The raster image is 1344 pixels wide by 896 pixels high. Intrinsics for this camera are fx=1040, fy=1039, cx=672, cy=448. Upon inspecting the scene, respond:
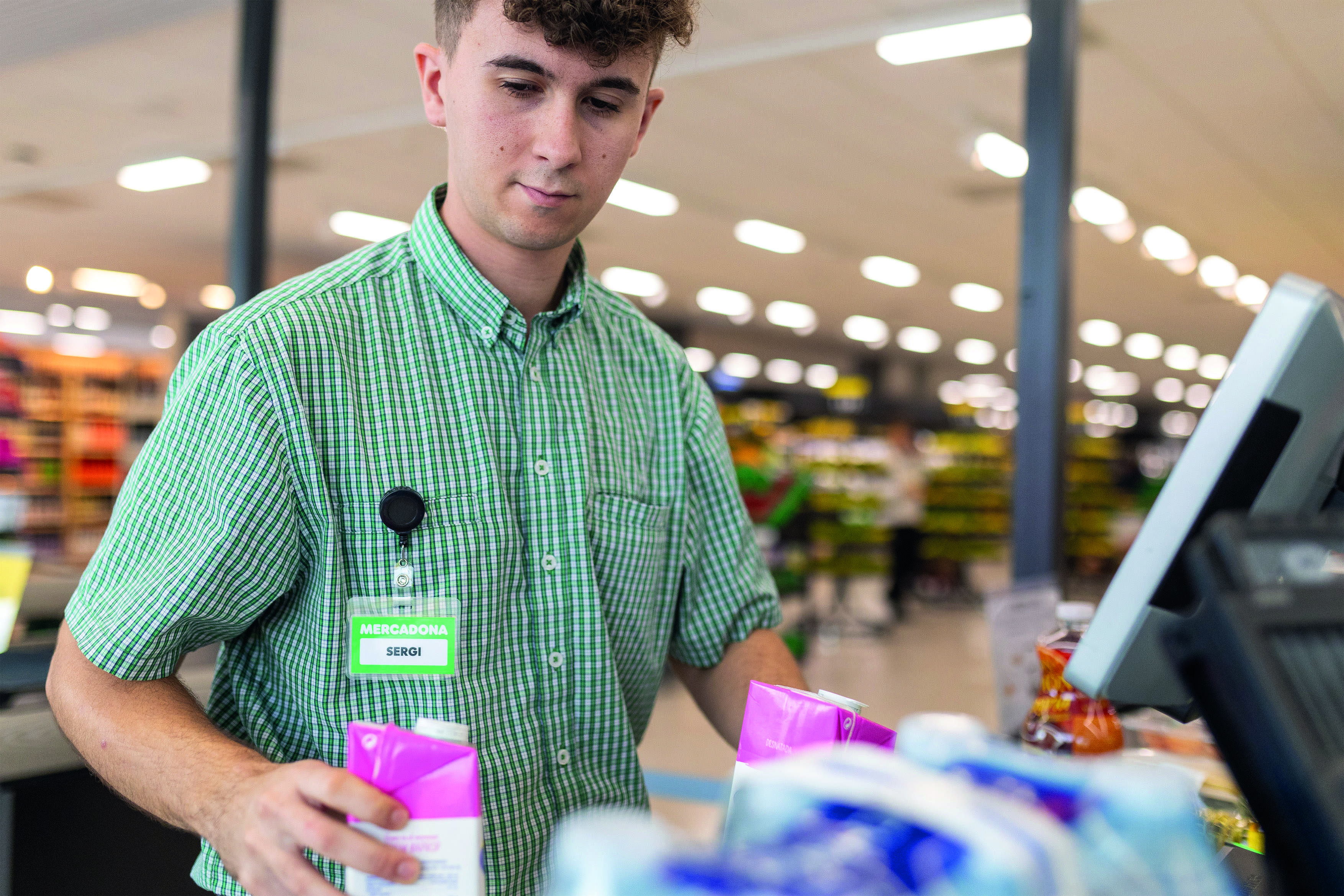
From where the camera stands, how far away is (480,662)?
115cm

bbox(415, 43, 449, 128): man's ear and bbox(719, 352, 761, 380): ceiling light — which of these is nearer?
bbox(415, 43, 449, 128): man's ear

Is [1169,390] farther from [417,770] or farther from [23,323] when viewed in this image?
[417,770]

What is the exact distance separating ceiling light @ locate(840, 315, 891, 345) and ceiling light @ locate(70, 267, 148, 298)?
31.6 feet

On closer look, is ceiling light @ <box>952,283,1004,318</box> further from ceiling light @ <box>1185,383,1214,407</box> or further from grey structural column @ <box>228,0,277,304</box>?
ceiling light @ <box>1185,383,1214,407</box>

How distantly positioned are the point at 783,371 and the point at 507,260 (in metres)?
20.1

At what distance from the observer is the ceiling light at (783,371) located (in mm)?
20328

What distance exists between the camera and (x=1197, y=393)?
25188mm

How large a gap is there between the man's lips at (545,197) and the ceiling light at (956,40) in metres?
3.92

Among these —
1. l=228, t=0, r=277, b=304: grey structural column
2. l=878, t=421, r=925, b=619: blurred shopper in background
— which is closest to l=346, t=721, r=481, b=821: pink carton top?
l=228, t=0, r=277, b=304: grey structural column

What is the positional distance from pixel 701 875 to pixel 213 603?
2.44ft

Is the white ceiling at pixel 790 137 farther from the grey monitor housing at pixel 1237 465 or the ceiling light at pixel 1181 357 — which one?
the ceiling light at pixel 1181 357

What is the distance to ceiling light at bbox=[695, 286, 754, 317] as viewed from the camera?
1324cm

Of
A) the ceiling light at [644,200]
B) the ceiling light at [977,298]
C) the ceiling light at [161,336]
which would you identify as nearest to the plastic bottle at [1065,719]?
the ceiling light at [644,200]

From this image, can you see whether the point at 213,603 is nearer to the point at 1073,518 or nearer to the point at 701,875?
the point at 701,875
